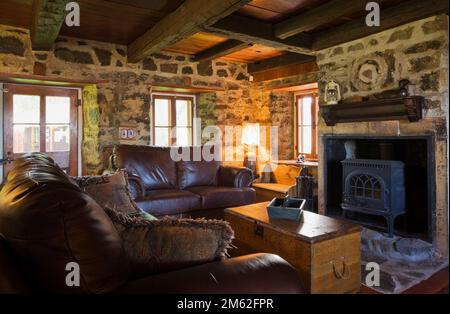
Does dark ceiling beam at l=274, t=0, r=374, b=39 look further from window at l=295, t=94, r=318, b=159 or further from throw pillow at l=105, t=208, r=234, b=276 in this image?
throw pillow at l=105, t=208, r=234, b=276

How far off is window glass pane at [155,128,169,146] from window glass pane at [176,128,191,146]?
193 mm

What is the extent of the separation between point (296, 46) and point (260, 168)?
239cm

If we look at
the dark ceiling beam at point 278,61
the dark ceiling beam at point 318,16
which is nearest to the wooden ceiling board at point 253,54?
the dark ceiling beam at point 278,61

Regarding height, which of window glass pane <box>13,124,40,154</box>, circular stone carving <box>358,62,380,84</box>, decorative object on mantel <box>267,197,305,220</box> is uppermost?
circular stone carving <box>358,62,380,84</box>

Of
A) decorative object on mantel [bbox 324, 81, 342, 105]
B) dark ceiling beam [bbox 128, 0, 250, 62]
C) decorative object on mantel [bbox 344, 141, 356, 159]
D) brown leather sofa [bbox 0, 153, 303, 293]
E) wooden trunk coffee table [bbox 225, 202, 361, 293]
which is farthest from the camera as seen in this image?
decorative object on mantel [bbox 344, 141, 356, 159]

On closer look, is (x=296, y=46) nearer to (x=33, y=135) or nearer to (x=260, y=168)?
(x=260, y=168)

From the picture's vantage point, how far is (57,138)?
4.12 m

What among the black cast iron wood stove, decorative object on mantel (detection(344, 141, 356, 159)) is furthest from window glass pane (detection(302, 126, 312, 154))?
the black cast iron wood stove

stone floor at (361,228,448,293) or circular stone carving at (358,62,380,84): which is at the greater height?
circular stone carving at (358,62,380,84)

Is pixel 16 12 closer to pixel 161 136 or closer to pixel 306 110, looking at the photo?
pixel 161 136

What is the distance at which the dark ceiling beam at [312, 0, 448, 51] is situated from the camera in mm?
2594

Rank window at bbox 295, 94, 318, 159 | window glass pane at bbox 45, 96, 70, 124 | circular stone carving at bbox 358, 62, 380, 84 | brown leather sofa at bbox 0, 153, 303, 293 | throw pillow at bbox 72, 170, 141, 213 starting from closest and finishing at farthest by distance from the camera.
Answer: brown leather sofa at bbox 0, 153, 303, 293, throw pillow at bbox 72, 170, 141, 213, circular stone carving at bbox 358, 62, 380, 84, window glass pane at bbox 45, 96, 70, 124, window at bbox 295, 94, 318, 159

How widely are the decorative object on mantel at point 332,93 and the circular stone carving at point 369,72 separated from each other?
20cm

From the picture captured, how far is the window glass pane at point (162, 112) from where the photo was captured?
4949mm
